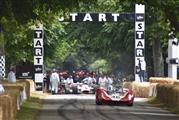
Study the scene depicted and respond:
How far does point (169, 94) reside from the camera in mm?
35562

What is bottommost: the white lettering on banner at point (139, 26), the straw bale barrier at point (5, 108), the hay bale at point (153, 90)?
the straw bale barrier at point (5, 108)

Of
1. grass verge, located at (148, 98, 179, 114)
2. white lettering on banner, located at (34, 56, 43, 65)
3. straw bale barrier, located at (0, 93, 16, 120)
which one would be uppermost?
white lettering on banner, located at (34, 56, 43, 65)

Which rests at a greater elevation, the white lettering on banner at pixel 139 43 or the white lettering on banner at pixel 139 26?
the white lettering on banner at pixel 139 26

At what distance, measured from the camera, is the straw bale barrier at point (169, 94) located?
3312 cm

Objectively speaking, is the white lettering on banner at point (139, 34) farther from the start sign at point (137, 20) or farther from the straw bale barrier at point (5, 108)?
the straw bale barrier at point (5, 108)

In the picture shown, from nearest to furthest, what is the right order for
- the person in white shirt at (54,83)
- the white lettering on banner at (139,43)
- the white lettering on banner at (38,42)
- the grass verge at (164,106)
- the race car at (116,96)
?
the grass verge at (164,106), the race car at (116,96), the white lettering on banner at (38,42), the white lettering on banner at (139,43), the person in white shirt at (54,83)

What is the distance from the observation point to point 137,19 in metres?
52.7

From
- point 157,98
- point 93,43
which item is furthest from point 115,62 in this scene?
point 157,98

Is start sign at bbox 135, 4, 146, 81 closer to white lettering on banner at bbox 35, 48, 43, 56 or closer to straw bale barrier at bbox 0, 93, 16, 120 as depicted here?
white lettering on banner at bbox 35, 48, 43, 56

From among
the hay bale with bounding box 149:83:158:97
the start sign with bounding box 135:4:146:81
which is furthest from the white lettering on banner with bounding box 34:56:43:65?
the hay bale with bounding box 149:83:158:97

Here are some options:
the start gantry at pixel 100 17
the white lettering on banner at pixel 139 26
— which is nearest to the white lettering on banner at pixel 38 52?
the start gantry at pixel 100 17

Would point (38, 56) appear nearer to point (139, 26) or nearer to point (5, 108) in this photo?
point (139, 26)

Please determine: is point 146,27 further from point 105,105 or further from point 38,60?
point 105,105

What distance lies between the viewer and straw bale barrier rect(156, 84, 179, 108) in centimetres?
3312
